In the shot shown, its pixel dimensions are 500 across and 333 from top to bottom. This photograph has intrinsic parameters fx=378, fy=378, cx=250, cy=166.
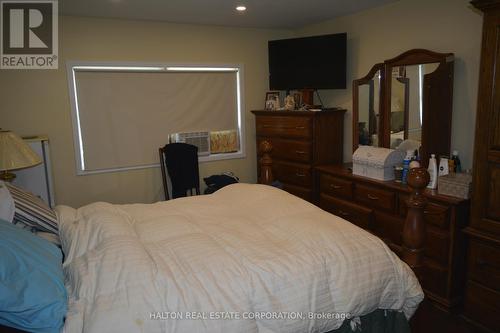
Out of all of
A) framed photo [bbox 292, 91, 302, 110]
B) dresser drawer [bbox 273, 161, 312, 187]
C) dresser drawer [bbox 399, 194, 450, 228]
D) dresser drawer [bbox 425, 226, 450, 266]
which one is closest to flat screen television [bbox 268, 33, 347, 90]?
framed photo [bbox 292, 91, 302, 110]

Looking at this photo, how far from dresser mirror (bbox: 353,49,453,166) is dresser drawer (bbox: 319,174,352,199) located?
0.47 m

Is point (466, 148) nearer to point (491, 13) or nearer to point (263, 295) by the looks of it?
point (491, 13)

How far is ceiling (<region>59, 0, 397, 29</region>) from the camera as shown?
10.5ft

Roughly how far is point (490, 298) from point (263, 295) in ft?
5.62

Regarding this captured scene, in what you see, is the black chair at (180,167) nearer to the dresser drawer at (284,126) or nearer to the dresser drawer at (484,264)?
the dresser drawer at (284,126)

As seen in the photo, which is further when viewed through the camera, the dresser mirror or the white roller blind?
the white roller blind

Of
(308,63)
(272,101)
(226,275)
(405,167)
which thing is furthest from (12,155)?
(405,167)

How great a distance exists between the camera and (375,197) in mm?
3146

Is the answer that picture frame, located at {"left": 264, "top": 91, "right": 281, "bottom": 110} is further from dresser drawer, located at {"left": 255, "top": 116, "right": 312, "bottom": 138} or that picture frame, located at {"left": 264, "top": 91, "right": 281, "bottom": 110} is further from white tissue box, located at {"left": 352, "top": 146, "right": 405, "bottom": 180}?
white tissue box, located at {"left": 352, "top": 146, "right": 405, "bottom": 180}

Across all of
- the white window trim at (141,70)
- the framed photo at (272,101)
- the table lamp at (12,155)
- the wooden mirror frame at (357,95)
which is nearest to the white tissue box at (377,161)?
the wooden mirror frame at (357,95)

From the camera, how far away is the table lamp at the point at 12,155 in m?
2.72

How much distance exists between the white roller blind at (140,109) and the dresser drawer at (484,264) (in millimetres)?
2887

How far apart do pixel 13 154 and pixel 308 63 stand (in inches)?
112

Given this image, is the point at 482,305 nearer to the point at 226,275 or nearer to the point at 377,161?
the point at 377,161
